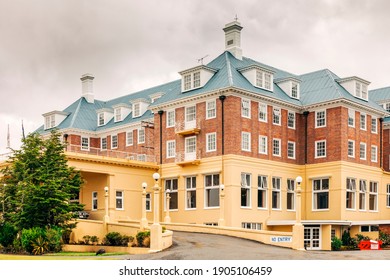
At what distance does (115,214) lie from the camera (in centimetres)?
3931

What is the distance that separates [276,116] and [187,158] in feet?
19.2

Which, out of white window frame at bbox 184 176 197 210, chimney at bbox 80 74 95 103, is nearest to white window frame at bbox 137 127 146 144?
white window frame at bbox 184 176 197 210

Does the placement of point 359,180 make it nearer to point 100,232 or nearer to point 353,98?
point 353,98

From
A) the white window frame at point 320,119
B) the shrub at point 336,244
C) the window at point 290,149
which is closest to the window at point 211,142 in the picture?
the window at point 290,149

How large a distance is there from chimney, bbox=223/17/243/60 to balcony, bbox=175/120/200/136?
5668mm

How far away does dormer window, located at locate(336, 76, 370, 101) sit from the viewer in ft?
139

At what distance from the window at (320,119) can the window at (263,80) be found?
3.49m

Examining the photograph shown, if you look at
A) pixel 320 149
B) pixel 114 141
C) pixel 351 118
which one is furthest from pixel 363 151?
pixel 114 141

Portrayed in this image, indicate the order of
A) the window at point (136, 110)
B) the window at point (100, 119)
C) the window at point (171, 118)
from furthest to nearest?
1. the window at point (100, 119)
2. the window at point (136, 110)
3. the window at point (171, 118)

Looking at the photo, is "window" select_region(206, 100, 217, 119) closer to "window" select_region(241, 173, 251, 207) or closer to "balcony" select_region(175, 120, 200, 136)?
"balcony" select_region(175, 120, 200, 136)

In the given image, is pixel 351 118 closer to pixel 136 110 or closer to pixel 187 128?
pixel 187 128

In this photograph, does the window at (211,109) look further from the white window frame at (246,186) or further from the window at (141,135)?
the window at (141,135)

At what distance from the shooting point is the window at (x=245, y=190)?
3797cm
